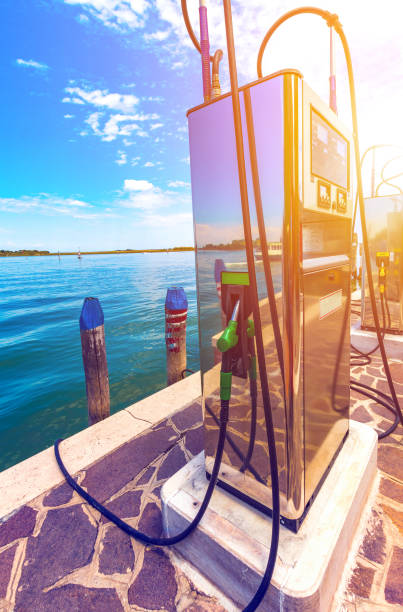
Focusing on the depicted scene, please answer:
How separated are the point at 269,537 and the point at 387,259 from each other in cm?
468

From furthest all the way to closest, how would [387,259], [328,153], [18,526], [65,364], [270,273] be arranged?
[65,364] < [387,259] < [18,526] < [328,153] < [270,273]

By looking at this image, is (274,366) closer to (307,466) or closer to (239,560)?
(307,466)

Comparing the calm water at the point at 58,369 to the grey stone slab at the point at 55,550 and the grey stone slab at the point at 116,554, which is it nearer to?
the grey stone slab at the point at 55,550

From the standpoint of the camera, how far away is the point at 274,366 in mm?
1301

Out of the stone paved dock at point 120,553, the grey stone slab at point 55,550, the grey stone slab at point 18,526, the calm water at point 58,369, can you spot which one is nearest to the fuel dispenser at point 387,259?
the stone paved dock at point 120,553

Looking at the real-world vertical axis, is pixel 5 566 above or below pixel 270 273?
below

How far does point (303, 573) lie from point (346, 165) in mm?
1924

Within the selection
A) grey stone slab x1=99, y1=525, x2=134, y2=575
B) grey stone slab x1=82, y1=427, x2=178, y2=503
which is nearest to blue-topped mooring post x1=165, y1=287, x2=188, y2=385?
grey stone slab x1=82, y1=427, x2=178, y2=503

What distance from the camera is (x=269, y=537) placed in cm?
138

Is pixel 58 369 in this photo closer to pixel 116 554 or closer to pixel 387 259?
pixel 116 554

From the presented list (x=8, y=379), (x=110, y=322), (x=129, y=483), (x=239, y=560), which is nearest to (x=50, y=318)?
(x=110, y=322)

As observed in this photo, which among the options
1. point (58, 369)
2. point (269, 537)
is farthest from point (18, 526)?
point (58, 369)

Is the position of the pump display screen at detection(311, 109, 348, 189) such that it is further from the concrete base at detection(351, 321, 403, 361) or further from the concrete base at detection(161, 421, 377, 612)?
the concrete base at detection(351, 321, 403, 361)

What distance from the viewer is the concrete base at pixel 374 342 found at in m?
4.30
